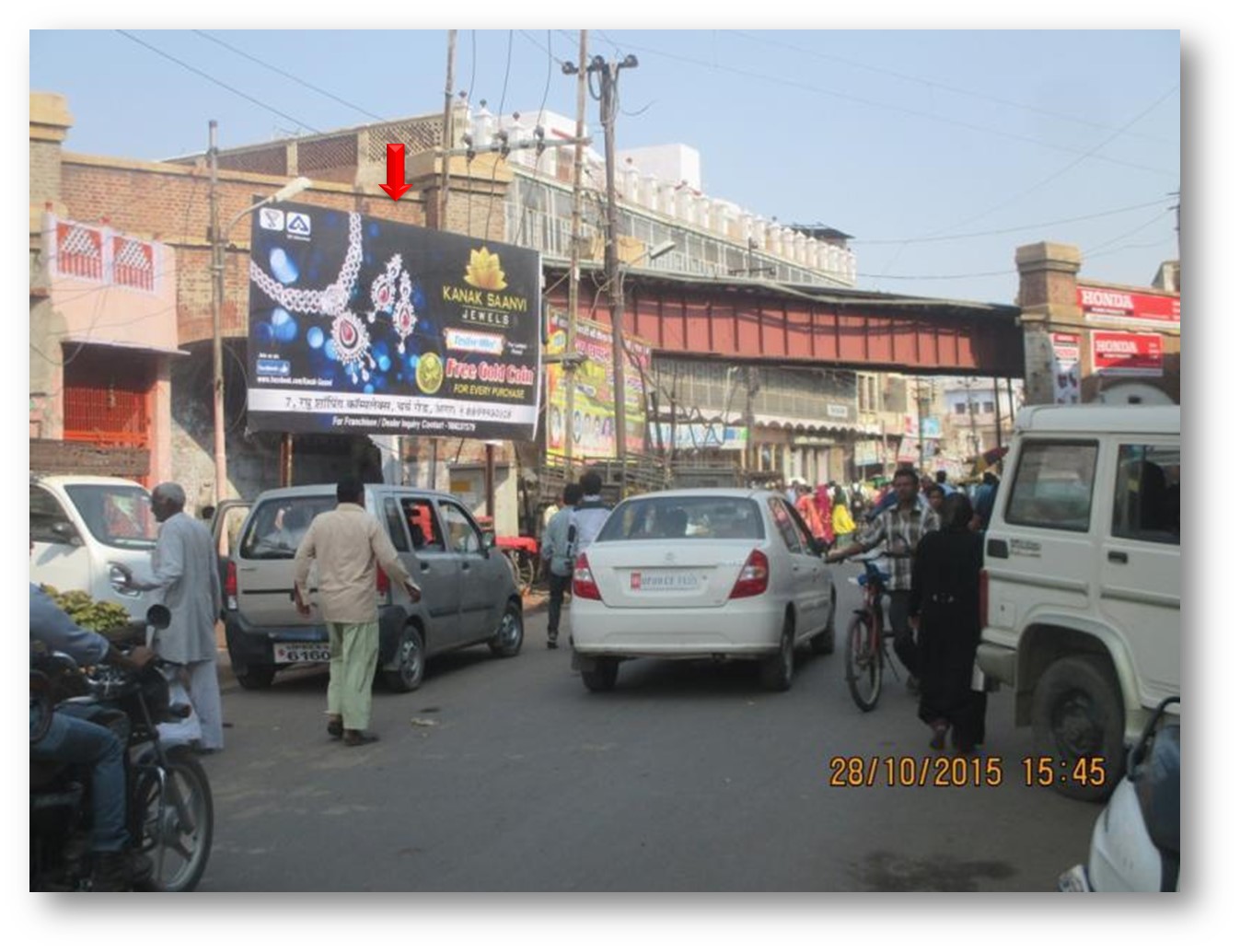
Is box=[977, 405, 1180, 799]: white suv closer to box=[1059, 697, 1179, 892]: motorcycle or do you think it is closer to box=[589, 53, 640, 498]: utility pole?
box=[1059, 697, 1179, 892]: motorcycle

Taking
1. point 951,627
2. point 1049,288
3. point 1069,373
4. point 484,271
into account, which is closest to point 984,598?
point 951,627

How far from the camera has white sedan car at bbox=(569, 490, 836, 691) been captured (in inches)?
352

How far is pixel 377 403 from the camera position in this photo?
17422mm

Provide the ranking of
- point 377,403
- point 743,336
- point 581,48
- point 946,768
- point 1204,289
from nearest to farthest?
point 1204,289 < point 946,768 < point 377,403 < point 581,48 < point 743,336

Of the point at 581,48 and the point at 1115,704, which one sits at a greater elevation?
the point at 581,48

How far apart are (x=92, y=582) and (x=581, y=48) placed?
14.9 metres

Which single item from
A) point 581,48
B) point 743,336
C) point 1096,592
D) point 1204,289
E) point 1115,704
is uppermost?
point 581,48

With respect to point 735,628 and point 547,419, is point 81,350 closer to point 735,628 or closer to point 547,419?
point 547,419

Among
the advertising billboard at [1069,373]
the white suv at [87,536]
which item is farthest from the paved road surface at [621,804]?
the advertising billboard at [1069,373]

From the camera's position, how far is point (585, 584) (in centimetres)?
930

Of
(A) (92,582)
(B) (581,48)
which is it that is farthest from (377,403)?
(B) (581,48)

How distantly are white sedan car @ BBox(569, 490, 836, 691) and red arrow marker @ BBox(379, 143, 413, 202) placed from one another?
44.1 feet

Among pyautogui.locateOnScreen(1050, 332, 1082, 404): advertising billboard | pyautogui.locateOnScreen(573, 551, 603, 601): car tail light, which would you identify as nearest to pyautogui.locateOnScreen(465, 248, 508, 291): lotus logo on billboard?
pyautogui.locateOnScreen(1050, 332, 1082, 404): advertising billboard

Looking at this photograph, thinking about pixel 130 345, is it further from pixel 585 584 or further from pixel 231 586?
pixel 585 584
